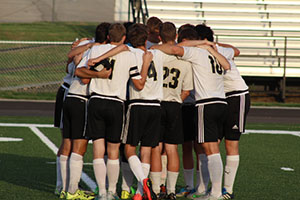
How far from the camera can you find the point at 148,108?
661 centimetres

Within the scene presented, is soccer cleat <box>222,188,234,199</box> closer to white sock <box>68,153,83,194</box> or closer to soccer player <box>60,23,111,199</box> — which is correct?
soccer player <box>60,23,111,199</box>

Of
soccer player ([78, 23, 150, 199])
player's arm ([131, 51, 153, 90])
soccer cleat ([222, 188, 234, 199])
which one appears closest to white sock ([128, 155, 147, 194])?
soccer player ([78, 23, 150, 199])

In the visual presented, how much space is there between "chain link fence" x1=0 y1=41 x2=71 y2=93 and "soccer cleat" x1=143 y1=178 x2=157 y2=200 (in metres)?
13.1

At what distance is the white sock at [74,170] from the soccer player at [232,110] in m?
1.64

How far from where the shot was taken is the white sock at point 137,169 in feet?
21.1

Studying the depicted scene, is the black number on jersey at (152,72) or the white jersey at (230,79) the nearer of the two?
the black number on jersey at (152,72)

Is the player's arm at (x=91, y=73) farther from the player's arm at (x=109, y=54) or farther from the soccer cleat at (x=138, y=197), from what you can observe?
the soccer cleat at (x=138, y=197)

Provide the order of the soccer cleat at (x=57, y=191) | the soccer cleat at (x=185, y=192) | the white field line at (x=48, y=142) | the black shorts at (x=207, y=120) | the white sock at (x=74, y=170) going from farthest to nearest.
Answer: the white field line at (x=48, y=142) → the soccer cleat at (x=185, y=192) → the soccer cleat at (x=57, y=191) → the black shorts at (x=207, y=120) → the white sock at (x=74, y=170)

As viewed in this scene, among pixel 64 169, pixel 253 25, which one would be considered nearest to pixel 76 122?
pixel 64 169

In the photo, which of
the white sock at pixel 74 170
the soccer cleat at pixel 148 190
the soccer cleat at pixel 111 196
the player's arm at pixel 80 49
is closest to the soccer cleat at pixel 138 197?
the soccer cleat at pixel 148 190

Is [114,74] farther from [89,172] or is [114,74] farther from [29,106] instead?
[29,106]

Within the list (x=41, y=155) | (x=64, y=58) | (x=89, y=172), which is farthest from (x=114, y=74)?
(x=64, y=58)

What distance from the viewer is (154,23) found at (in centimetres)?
720

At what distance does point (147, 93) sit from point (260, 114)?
1075 cm
